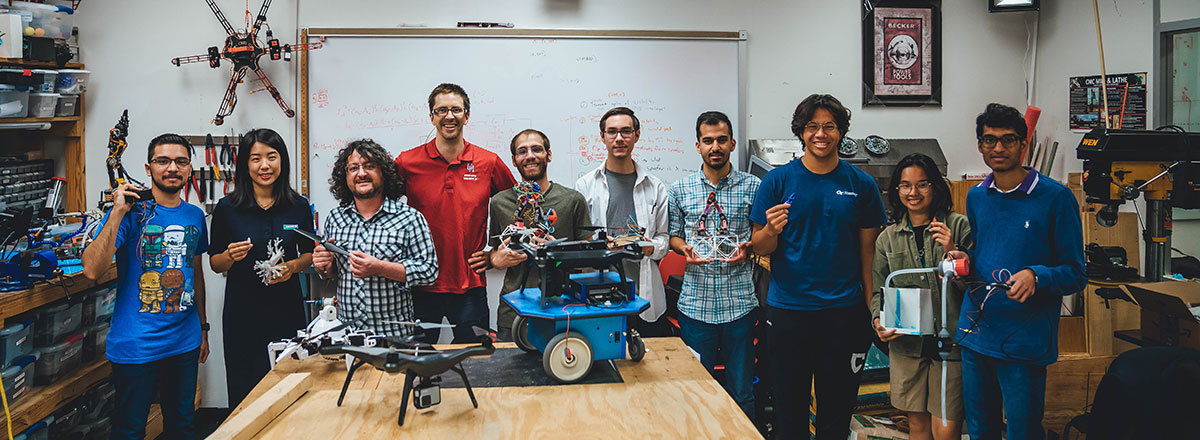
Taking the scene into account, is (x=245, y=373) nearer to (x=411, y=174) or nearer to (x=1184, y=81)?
(x=411, y=174)

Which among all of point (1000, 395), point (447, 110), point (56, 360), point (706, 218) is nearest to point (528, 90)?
point (447, 110)

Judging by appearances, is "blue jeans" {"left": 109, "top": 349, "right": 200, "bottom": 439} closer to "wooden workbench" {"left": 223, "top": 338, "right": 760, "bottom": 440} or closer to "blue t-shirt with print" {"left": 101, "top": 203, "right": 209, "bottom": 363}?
"blue t-shirt with print" {"left": 101, "top": 203, "right": 209, "bottom": 363}

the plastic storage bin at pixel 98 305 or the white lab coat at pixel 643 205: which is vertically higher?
the white lab coat at pixel 643 205

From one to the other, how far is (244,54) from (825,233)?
324 centimetres

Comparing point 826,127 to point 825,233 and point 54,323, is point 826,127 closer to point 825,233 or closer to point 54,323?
point 825,233

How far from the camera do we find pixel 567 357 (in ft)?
6.82

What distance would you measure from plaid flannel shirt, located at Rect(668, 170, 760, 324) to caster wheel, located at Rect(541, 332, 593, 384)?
0.88 meters

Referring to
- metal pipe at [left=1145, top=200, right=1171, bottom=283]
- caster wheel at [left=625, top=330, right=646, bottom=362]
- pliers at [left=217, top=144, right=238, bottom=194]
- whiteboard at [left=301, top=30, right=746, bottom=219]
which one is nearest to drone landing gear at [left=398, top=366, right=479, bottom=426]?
caster wheel at [left=625, top=330, right=646, bottom=362]

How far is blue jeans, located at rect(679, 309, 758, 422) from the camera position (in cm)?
285

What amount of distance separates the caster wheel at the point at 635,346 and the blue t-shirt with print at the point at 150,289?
5.93 feet

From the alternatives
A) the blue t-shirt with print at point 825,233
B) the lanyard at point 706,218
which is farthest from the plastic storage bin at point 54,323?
the blue t-shirt with print at point 825,233

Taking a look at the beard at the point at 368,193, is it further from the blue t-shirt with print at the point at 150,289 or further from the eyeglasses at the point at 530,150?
the blue t-shirt with print at the point at 150,289

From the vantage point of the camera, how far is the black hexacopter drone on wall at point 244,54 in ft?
12.5

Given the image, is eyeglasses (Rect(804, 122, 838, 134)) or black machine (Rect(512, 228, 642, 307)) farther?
eyeglasses (Rect(804, 122, 838, 134))
